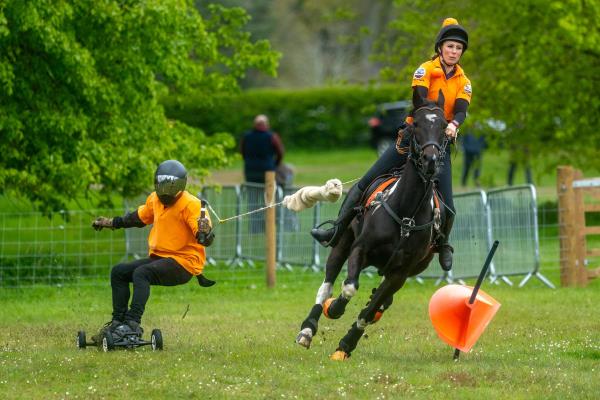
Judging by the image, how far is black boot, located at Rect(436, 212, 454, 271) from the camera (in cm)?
1135

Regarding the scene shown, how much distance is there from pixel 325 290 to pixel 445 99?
83.5 inches

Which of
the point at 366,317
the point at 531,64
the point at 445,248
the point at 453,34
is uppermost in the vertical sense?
the point at 531,64

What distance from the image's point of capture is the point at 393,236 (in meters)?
10.9

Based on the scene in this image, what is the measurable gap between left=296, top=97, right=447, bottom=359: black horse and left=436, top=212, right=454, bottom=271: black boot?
0.68 feet

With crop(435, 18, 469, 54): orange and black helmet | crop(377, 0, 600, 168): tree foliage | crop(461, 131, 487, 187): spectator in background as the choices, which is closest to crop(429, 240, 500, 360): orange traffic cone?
crop(435, 18, 469, 54): orange and black helmet

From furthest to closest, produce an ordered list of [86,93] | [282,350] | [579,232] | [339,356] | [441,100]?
[86,93] → [579,232] → [282,350] → [339,356] → [441,100]

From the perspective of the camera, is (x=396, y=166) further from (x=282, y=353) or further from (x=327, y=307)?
(x=282, y=353)

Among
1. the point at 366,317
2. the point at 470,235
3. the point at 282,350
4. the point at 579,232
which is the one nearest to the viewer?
the point at 366,317

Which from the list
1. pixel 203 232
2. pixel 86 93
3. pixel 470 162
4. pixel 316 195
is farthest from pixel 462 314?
pixel 470 162

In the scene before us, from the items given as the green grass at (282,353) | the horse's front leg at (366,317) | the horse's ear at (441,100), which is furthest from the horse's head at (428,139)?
the green grass at (282,353)

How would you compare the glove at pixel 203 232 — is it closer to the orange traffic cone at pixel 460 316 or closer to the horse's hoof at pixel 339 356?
the horse's hoof at pixel 339 356

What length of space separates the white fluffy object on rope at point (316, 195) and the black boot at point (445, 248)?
1114 millimetres

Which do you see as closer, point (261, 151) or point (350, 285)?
point (350, 285)

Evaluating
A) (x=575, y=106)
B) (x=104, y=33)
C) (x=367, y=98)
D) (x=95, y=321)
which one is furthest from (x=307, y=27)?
(x=95, y=321)
